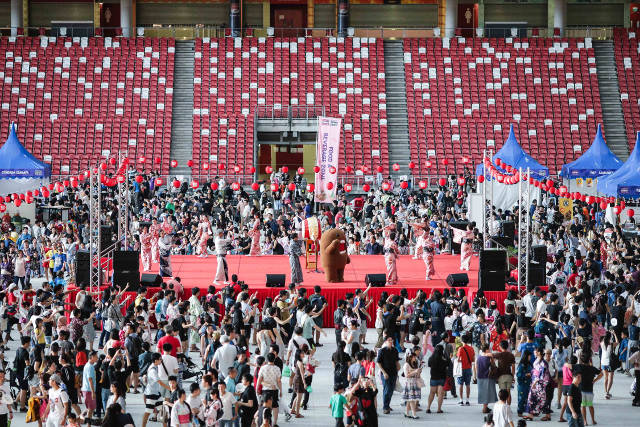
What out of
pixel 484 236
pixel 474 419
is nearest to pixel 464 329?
pixel 474 419

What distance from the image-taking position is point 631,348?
18.4 metres

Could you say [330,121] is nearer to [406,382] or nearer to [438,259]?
[438,259]

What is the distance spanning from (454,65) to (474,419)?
3124cm

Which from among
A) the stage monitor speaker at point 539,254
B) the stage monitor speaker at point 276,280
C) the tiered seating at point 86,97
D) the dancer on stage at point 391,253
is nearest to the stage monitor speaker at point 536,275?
the stage monitor speaker at point 539,254

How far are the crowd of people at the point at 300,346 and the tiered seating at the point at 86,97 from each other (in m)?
13.9

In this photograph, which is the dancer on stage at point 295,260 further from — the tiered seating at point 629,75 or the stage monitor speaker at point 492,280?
the tiered seating at point 629,75

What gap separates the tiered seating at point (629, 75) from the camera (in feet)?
145

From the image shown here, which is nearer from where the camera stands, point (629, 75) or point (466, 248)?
point (466, 248)

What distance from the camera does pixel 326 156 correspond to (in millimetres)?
30031

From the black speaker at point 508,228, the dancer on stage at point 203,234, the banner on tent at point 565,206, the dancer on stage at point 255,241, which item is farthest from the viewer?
the banner on tent at point 565,206

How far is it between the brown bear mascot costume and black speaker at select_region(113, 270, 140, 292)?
428 centimetres

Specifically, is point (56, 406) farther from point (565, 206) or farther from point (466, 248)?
point (565, 206)

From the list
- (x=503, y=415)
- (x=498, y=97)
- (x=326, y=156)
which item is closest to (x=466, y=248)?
(x=326, y=156)

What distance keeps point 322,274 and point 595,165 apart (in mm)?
11018
